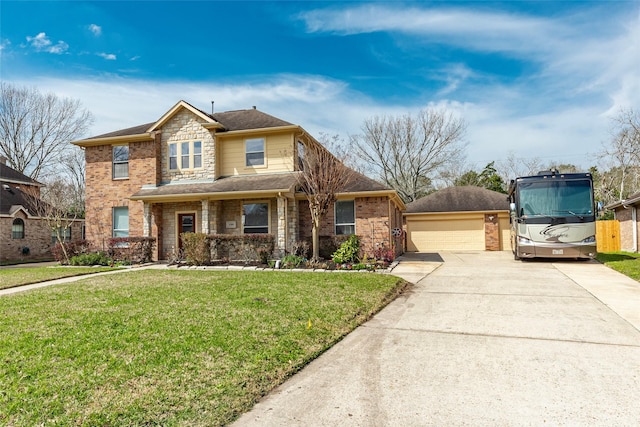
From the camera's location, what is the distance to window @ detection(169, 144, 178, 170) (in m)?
16.6

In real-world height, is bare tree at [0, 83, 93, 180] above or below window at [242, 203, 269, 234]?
above

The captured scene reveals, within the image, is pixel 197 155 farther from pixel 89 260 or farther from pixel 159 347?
pixel 159 347

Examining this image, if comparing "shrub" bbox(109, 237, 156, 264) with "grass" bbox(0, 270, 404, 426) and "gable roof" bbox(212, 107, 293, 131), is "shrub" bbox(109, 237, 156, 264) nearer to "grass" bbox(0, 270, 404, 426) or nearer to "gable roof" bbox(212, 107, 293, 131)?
"gable roof" bbox(212, 107, 293, 131)

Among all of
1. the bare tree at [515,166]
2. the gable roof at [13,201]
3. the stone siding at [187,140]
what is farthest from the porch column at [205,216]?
the bare tree at [515,166]

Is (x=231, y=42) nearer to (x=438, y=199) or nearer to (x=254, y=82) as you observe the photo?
(x=254, y=82)

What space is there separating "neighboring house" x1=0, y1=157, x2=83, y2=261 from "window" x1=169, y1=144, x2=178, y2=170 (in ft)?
25.6

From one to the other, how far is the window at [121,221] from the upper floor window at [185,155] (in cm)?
292

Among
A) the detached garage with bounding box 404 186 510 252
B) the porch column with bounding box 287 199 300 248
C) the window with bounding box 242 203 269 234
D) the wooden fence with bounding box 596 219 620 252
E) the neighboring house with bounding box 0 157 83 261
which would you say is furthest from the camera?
the detached garage with bounding box 404 186 510 252

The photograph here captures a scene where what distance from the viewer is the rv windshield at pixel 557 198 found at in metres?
12.8

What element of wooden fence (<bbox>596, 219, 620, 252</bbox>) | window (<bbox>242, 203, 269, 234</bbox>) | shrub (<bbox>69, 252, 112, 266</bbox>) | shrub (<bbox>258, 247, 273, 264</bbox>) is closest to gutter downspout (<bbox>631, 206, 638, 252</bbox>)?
wooden fence (<bbox>596, 219, 620, 252</bbox>)

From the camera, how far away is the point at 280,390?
3.45m

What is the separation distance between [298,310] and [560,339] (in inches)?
148

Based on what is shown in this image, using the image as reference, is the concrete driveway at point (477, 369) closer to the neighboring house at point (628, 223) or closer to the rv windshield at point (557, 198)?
the rv windshield at point (557, 198)

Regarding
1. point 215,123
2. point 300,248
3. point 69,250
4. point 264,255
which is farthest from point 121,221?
point 300,248
